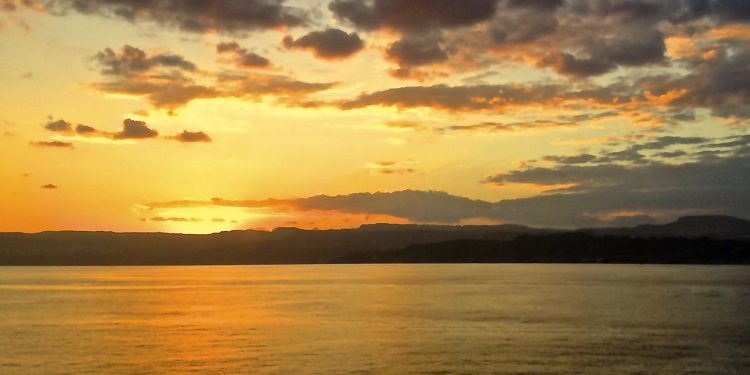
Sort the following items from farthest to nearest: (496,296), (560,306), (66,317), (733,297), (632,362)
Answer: (496,296)
(733,297)
(560,306)
(66,317)
(632,362)

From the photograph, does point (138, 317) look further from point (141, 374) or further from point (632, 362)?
point (632, 362)

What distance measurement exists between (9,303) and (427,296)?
265ft

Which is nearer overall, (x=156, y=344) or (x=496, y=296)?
(x=156, y=344)

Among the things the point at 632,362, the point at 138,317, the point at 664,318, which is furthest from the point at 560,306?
the point at 138,317

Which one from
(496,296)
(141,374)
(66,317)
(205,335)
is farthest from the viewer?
(496,296)

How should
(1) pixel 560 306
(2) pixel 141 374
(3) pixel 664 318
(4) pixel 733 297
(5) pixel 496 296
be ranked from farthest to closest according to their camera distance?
1. (5) pixel 496 296
2. (4) pixel 733 297
3. (1) pixel 560 306
4. (3) pixel 664 318
5. (2) pixel 141 374

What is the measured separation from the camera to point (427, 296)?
143875 mm

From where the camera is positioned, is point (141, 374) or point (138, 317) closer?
point (141, 374)

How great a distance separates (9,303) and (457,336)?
327 ft

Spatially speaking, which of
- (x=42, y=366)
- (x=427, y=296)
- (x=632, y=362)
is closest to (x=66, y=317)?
(x=42, y=366)

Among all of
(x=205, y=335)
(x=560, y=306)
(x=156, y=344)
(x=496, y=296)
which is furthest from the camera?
(x=496, y=296)

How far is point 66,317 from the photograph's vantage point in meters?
102

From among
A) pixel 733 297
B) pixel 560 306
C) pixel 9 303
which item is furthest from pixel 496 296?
pixel 9 303

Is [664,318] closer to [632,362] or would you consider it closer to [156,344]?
[632,362]
